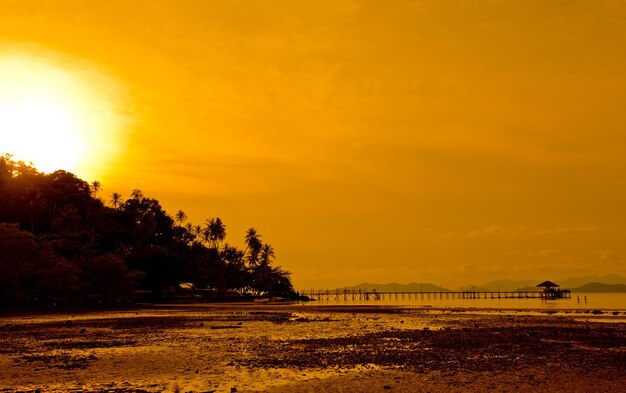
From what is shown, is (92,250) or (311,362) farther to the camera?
(92,250)

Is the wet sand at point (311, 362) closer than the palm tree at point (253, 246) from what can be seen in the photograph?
Yes

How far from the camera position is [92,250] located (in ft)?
328

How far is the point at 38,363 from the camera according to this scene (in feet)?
76.5

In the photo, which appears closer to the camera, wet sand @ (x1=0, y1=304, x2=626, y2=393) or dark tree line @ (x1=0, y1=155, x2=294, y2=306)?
wet sand @ (x1=0, y1=304, x2=626, y2=393)

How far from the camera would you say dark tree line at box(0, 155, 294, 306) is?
7706cm

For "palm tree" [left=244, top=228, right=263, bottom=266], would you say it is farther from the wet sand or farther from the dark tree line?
the wet sand

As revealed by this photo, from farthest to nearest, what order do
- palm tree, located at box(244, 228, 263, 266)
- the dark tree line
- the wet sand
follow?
palm tree, located at box(244, 228, 263, 266) < the dark tree line < the wet sand

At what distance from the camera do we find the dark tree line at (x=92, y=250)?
77.1 m

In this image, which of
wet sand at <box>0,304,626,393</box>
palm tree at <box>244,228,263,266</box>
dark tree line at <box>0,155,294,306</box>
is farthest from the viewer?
palm tree at <box>244,228,263,266</box>

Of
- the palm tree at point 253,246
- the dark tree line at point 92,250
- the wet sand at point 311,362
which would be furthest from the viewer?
the palm tree at point 253,246

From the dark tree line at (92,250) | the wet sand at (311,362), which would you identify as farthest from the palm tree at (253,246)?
the wet sand at (311,362)

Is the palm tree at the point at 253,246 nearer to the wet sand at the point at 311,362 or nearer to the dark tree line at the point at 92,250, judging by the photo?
the dark tree line at the point at 92,250

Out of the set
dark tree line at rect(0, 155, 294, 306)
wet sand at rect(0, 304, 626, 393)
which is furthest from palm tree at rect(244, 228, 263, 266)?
wet sand at rect(0, 304, 626, 393)

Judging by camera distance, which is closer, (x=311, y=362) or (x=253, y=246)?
(x=311, y=362)
